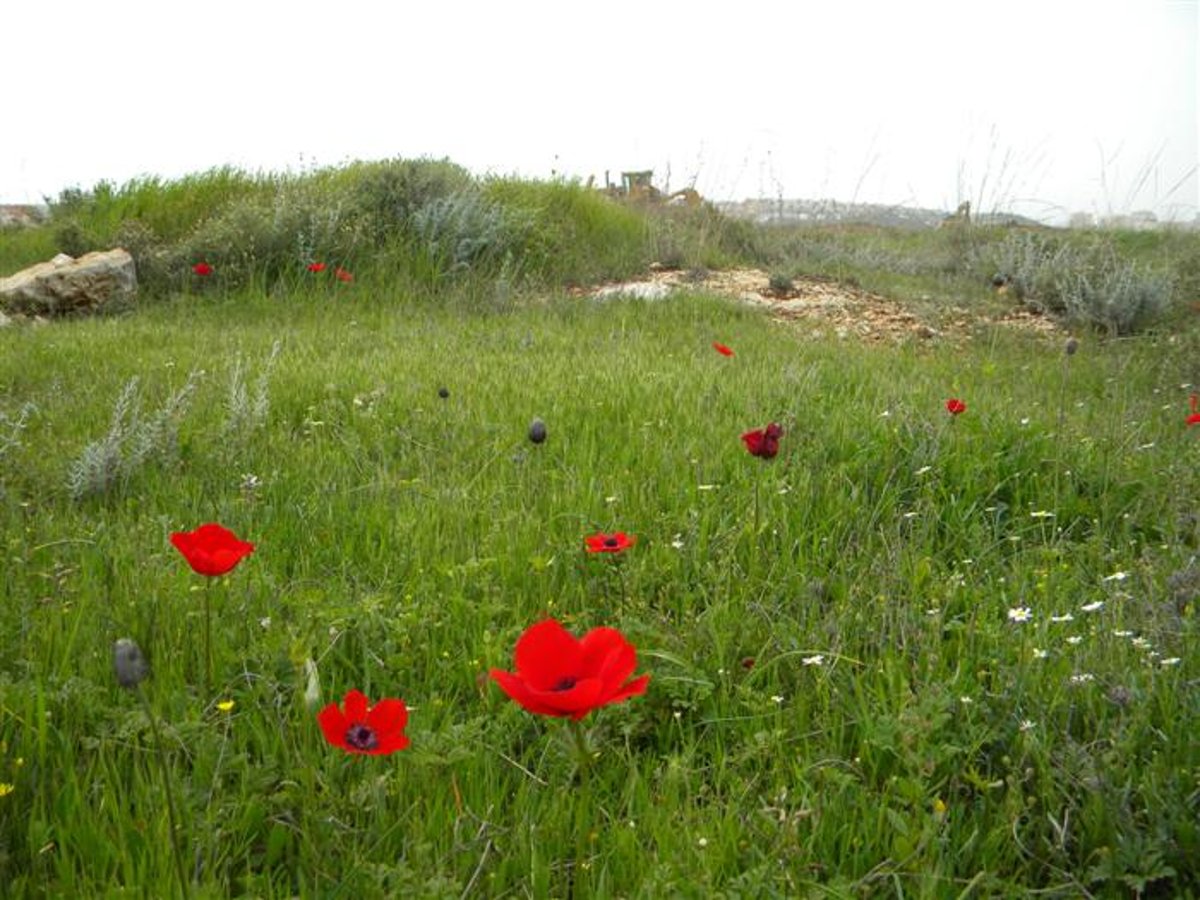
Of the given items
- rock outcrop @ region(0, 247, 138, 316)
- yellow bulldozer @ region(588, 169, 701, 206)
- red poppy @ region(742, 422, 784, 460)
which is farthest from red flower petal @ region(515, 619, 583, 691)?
yellow bulldozer @ region(588, 169, 701, 206)

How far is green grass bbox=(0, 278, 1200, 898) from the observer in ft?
5.31

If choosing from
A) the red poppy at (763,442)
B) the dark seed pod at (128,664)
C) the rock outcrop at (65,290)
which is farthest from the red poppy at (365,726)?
the rock outcrop at (65,290)

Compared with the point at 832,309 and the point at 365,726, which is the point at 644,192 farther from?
the point at 365,726

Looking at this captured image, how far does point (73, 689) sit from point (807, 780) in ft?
4.69

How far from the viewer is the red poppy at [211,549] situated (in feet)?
5.21

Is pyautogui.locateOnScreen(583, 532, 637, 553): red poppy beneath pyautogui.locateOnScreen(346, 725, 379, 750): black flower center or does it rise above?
above

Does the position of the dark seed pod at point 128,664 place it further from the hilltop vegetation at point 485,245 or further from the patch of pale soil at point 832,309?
the hilltop vegetation at point 485,245

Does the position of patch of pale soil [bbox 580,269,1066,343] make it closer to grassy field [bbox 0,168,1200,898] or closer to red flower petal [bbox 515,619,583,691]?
grassy field [bbox 0,168,1200,898]

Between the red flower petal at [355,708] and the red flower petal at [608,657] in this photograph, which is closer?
the red flower petal at [608,657]

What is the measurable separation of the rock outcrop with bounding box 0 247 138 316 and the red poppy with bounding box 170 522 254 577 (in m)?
6.98

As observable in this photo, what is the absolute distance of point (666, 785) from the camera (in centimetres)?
183

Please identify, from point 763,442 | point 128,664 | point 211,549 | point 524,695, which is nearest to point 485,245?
point 763,442

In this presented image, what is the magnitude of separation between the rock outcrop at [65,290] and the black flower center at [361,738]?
23.8 feet

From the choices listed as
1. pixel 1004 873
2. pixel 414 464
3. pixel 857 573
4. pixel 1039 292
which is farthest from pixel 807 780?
pixel 1039 292
